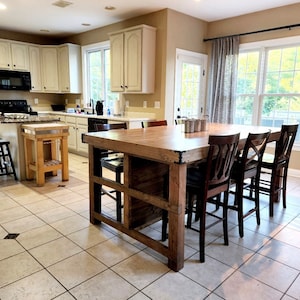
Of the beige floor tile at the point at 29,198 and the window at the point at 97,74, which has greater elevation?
the window at the point at 97,74

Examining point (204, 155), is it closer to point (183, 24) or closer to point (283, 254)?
point (283, 254)

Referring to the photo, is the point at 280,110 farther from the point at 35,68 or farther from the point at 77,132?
the point at 35,68

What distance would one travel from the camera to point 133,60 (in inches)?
188

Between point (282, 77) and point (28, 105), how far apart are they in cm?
576

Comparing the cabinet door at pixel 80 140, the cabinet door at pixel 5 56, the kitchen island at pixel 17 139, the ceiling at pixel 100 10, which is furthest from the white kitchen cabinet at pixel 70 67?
the kitchen island at pixel 17 139

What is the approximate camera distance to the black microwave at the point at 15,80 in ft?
20.0

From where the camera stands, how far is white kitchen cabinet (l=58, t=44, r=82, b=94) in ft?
20.9

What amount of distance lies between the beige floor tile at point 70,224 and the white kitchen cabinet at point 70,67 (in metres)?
4.48

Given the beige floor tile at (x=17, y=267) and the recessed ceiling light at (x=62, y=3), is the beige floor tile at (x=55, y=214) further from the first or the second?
the recessed ceiling light at (x=62, y=3)

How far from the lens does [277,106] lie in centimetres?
466

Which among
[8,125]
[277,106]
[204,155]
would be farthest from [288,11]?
[8,125]

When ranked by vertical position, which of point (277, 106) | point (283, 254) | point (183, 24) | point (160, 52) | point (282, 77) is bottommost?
point (283, 254)

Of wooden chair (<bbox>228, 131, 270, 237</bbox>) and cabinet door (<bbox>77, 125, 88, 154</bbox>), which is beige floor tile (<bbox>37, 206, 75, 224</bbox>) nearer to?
wooden chair (<bbox>228, 131, 270, 237</bbox>)

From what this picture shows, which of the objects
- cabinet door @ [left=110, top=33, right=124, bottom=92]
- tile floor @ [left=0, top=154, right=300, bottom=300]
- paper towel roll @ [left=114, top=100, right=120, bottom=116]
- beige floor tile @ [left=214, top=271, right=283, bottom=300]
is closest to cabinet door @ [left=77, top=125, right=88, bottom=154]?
paper towel roll @ [left=114, top=100, right=120, bottom=116]
